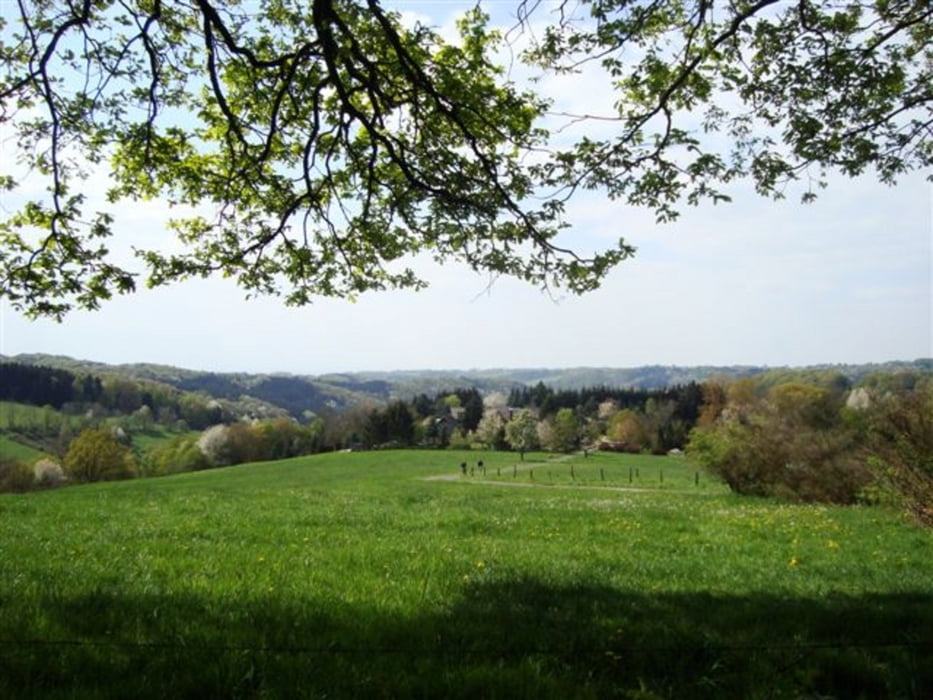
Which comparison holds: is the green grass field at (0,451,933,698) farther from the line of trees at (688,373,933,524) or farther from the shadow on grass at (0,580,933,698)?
the line of trees at (688,373,933,524)

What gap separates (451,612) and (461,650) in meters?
1.19

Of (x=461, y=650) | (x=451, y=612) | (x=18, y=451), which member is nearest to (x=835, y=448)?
(x=451, y=612)

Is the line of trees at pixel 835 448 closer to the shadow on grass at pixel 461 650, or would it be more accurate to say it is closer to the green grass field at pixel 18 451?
the shadow on grass at pixel 461 650

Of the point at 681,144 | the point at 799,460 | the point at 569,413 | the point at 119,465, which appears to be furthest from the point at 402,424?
the point at 681,144

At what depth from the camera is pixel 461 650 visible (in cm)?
484

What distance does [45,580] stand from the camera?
272 inches

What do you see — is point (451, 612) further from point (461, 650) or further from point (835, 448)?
point (835, 448)

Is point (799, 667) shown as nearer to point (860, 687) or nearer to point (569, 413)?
point (860, 687)

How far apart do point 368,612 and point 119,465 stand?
4045 inches

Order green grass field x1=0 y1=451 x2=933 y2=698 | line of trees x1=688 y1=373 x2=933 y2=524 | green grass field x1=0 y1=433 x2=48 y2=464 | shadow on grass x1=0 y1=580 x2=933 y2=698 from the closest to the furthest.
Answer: shadow on grass x1=0 y1=580 x2=933 y2=698 → green grass field x1=0 y1=451 x2=933 y2=698 → line of trees x1=688 y1=373 x2=933 y2=524 → green grass field x1=0 y1=433 x2=48 y2=464

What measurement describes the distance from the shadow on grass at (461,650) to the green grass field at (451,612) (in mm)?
18

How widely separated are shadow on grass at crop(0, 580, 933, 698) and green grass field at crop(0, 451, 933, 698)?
0.02 m

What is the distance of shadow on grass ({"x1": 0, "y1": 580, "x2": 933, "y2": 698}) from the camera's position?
13.9 ft

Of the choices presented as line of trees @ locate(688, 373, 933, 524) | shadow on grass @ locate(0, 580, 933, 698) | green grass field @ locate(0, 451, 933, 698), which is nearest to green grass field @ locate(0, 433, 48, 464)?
line of trees @ locate(688, 373, 933, 524)
